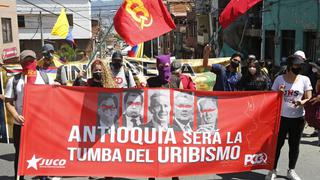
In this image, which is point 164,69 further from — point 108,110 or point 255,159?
point 255,159

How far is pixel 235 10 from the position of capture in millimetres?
6703

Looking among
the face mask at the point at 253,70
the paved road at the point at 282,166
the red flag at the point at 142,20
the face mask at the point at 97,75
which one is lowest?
the paved road at the point at 282,166

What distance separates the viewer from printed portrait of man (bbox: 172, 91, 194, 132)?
476cm

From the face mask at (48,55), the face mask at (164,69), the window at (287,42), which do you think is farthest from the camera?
the window at (287,42)

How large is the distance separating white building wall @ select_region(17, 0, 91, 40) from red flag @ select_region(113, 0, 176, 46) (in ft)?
146

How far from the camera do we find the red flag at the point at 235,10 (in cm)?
664

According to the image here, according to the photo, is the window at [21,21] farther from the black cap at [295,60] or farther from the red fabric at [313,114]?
the black cap at [295,60]

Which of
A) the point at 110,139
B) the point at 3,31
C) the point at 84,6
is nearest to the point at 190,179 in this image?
the point at 110,139

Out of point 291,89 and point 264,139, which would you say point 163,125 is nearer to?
point 264,139

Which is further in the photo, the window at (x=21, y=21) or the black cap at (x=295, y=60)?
the window at (x=21, y=21)

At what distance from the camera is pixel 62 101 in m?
4.65

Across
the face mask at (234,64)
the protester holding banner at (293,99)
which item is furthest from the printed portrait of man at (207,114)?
the face mask at (234,64)

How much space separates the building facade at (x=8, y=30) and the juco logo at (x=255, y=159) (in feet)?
75.2

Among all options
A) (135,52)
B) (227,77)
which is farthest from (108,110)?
(135,52)
